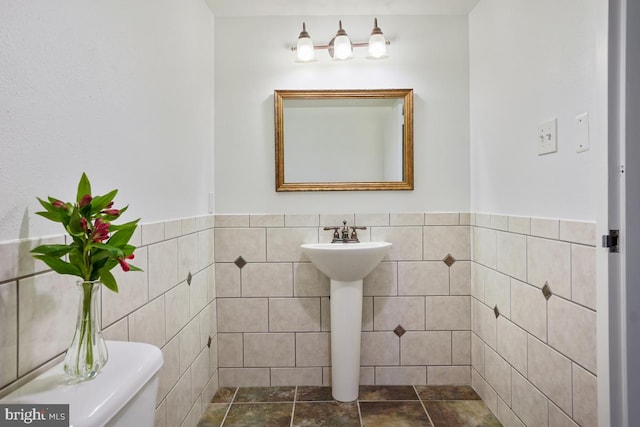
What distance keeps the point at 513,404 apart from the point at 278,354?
4.00 feet

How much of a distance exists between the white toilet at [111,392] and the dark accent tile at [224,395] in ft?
4.28

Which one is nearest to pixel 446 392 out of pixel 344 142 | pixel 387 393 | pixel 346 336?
pixel 387 393

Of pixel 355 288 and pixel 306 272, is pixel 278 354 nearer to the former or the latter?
pixel 306 272

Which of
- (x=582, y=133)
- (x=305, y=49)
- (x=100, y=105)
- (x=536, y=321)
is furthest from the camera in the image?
(x=305, y=49)

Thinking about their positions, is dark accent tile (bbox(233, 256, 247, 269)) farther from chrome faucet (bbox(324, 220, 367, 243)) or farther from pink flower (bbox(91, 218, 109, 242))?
pink flower (bbox(91, 218, 109, 242))

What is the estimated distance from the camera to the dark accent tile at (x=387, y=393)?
80.4 inches

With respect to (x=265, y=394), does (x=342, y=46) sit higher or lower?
higher

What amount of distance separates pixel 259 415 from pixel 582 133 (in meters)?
1.86

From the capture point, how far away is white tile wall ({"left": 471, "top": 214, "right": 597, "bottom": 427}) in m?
1.22

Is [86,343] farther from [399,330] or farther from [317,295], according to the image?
[399,330]

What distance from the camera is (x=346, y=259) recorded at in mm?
1836

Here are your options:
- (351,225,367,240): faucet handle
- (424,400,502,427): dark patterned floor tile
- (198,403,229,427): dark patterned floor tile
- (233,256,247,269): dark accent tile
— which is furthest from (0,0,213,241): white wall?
(424,400,502,427): dark patterned floor tile

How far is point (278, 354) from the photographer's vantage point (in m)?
2.17

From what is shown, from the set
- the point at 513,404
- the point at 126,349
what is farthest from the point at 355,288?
the point at 126,349
